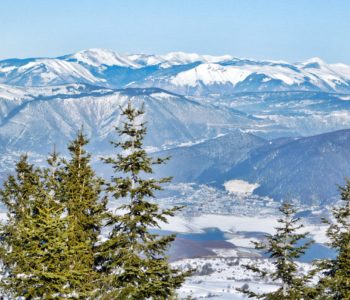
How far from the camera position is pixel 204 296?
12300 centimetres

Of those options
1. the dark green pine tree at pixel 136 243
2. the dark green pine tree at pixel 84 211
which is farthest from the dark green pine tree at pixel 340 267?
the dark green pine tree at pixel 84 211

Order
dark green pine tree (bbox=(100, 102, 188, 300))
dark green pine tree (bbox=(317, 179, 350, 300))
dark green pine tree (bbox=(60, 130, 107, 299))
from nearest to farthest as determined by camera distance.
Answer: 1. dark green pine tree (bbox=(100, 102, 188, 300))
2. dark green pine tree (bbox=(60, 130, 107, 299))
3. dark green pine tree (bbox=(317, 179, 350, 300))

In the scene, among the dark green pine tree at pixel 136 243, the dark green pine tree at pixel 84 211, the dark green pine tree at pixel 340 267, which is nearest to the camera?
the dark green pine tree at pixel 136 243

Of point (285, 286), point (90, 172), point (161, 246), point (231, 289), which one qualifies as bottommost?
point (231, 289)

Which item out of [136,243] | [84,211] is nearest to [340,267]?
[136,243]

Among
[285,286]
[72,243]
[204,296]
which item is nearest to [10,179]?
[72,243]

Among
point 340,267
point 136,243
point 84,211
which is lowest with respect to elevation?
point 340,267

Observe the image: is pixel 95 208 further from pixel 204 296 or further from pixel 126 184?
pixel 204 296

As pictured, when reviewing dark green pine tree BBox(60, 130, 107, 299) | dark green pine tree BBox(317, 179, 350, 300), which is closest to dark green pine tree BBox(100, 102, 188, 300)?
dark green pine tree BBox(60, 130, 107, 299)

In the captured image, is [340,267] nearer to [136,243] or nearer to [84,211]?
[136,243]

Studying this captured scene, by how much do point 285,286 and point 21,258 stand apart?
35.8 ft

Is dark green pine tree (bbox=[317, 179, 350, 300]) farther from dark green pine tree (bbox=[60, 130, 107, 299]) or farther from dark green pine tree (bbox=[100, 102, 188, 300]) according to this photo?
dark green pine tree (bbox=[60, 130, 107, 299])

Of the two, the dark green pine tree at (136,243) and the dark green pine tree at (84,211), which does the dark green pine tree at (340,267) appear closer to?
the dark green pine tree at (136,243)

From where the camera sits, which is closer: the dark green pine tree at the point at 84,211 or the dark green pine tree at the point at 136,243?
the dark green pine tree at the point at 136,243
